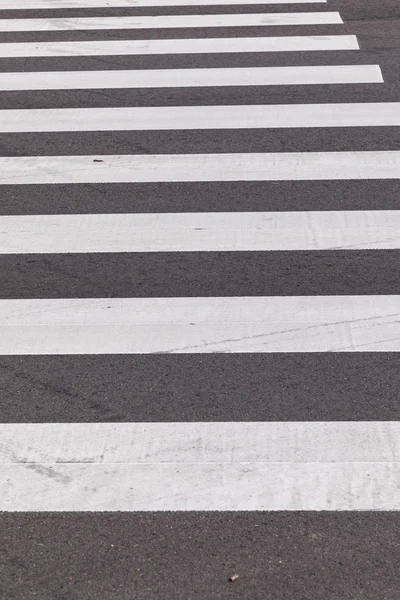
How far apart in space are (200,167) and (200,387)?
3008mm

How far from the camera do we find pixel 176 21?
11211 millimetres

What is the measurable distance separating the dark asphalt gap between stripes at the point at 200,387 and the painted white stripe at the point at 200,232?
1372mm

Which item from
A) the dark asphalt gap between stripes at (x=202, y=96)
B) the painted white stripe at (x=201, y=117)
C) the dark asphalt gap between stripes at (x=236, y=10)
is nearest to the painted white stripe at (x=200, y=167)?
the painted white stripe at (x=201, y=117)

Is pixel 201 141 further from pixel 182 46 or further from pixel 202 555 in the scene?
pixel 202 555

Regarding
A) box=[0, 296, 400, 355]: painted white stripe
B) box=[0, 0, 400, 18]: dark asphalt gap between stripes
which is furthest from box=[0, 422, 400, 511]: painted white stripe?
box=[0, 0, 400, 18]: dark asphalt gap between stripes

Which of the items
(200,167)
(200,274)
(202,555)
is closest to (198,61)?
(200,167)

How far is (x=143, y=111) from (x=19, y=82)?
156cm

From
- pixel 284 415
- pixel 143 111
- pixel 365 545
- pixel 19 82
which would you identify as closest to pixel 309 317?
pixel 284 415

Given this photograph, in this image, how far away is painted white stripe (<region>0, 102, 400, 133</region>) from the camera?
8516mm

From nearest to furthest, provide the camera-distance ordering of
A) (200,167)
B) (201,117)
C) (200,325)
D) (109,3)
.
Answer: (200,325) → (200,167) → (201,117) → (109,3)

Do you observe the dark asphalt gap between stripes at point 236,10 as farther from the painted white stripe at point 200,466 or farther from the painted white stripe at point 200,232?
the painted white stripe at point 200,466

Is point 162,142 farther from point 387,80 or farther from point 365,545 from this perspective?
point 365,545

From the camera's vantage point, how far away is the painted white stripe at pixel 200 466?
4.22 m

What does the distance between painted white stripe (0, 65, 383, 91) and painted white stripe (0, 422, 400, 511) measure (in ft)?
17.4
